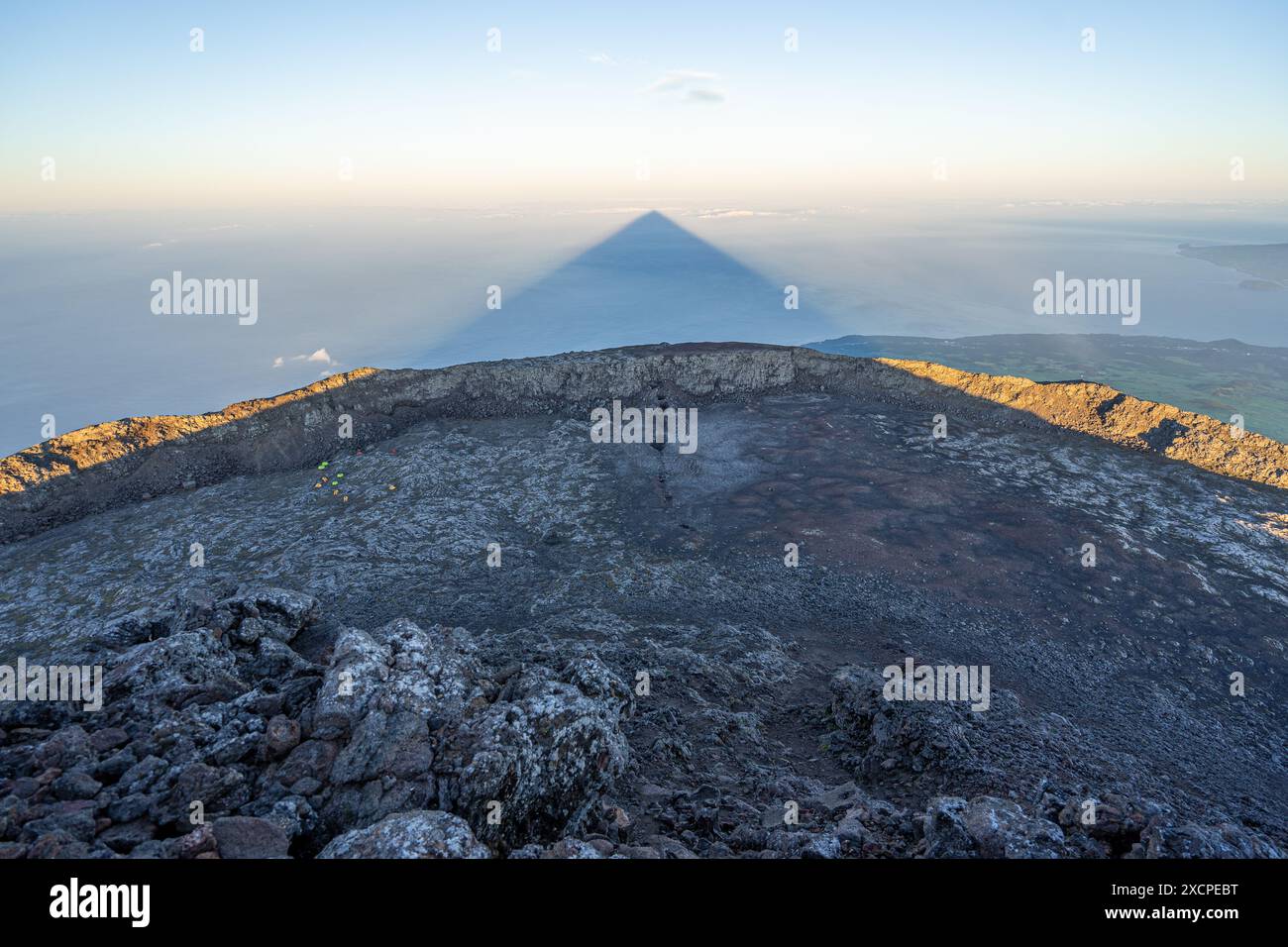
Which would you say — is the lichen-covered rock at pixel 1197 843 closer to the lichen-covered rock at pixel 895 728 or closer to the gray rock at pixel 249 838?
the lichen-covered rock at pixel 895 728

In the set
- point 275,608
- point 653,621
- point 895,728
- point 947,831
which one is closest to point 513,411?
point 653,621

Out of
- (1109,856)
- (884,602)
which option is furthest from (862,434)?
(1109,856)

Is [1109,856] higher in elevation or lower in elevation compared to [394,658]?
lower

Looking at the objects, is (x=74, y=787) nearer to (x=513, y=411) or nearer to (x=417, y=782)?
(x=417, y=782)

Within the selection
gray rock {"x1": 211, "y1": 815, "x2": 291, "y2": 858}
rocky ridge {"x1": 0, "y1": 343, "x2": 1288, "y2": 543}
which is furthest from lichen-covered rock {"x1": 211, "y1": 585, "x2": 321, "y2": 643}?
rocky ridge {"x1": 0, "y1": 343, "x2": 1288, "y2": 543}

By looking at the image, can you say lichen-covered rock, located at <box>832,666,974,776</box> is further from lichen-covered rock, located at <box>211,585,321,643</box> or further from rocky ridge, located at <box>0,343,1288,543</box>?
rocky ridge, located at <box>0,343,1288,543</box>
